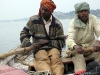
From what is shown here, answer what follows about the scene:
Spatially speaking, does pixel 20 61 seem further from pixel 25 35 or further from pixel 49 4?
pixel 49 4

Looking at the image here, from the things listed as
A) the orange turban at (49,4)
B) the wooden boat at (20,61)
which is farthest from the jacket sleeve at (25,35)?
the orange turban at (49,4)

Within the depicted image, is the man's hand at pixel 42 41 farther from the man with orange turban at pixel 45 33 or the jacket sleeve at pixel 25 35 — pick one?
the jacket sleeve at pixel 25 35

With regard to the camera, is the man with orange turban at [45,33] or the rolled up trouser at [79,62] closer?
the rolled up trouser at [79,62]

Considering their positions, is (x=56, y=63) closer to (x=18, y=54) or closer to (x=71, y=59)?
(x=71, y=59)

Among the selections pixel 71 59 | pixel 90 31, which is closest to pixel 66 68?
pixel 71 59

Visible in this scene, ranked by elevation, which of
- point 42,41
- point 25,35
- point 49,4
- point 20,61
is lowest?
point 20,61

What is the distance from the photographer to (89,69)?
3123 mm

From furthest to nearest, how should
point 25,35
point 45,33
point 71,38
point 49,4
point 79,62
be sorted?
point 25,35 < point 45,33 < point 49,4 < point 71,38 < point 79,62

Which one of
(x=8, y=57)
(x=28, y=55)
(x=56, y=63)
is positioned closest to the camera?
(x=56, y=63)

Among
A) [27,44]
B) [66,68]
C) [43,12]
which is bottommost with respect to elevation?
[66,68]

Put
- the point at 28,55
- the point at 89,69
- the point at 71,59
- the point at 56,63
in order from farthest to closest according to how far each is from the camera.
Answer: the point at 28,55, the point at 71,59, the point at 56,63, the point at 89,69

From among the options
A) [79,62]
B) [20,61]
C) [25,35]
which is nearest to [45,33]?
[25,35]

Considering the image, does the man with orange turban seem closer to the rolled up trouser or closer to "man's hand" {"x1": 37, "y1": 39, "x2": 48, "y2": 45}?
"man's hand" {"x1": 37, "y1": 39, "x2": 48, "y2": 45}

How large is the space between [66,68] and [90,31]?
78 centimetres
